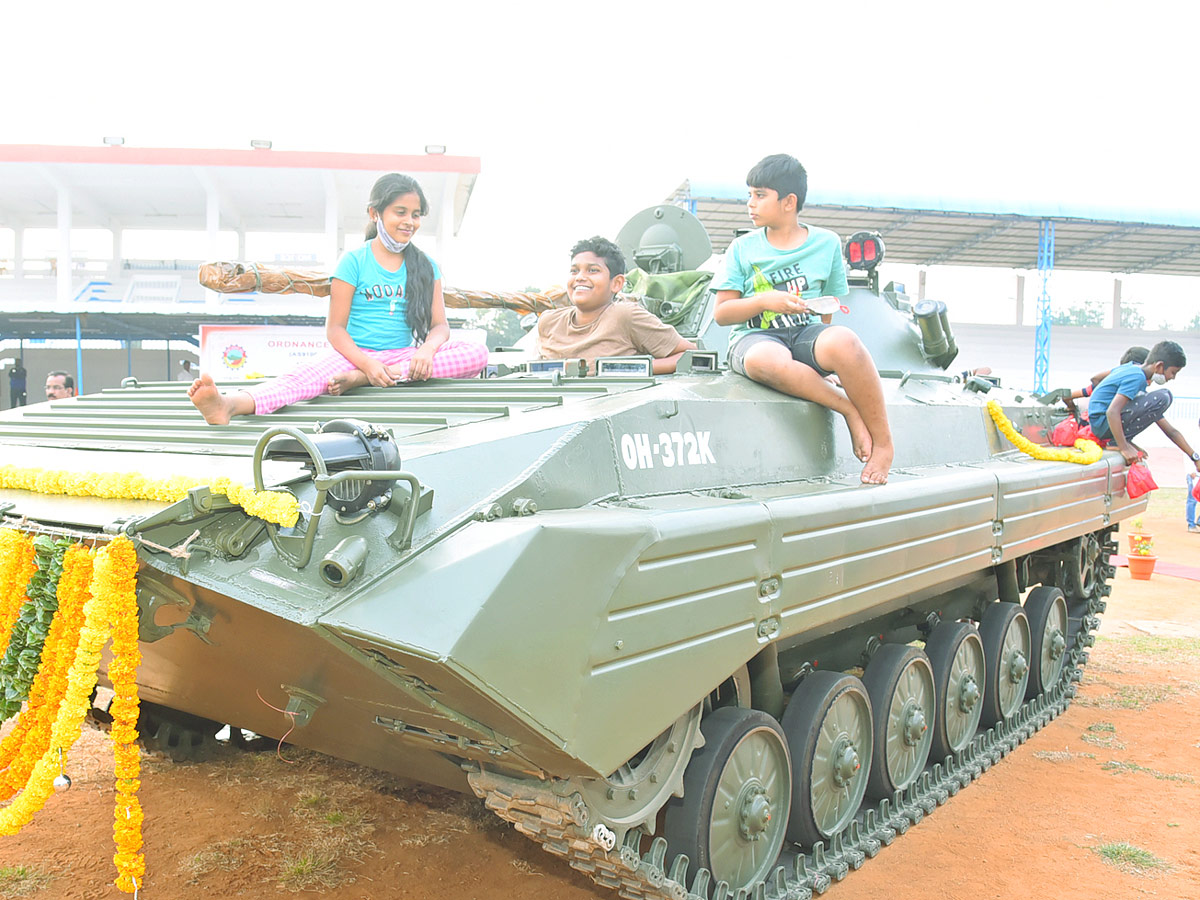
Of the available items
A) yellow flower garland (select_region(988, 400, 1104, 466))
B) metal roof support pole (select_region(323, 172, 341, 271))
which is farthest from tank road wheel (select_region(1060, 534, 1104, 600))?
metal roof support pole (select_region(323, 172, 341, 271))

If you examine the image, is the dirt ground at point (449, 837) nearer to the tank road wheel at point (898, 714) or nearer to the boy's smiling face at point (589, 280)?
the tank road wheel at point (898, 714)

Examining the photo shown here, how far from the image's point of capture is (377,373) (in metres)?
4.29

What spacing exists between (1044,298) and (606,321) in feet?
72.8

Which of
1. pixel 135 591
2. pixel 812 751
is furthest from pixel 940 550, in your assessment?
pixel 135 591

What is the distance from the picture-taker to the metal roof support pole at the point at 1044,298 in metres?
23.0

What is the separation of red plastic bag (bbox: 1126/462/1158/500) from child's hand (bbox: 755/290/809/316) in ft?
14.3

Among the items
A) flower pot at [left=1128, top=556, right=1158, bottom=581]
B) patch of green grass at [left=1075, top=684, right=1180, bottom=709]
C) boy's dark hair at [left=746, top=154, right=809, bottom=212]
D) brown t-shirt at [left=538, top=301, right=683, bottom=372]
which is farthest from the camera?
flower pot at [left=1128, top=556, right=1158, bottom=581]

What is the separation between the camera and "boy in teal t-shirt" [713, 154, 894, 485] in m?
4.07

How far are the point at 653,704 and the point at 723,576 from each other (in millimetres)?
453

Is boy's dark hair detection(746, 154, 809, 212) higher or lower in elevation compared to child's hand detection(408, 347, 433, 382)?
higher

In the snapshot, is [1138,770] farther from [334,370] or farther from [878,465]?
[334,370]

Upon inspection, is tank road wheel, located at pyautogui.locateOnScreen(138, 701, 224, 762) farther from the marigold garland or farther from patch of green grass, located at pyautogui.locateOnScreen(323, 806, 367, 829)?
the marigold garland

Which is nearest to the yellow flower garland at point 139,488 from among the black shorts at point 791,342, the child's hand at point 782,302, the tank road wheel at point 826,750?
the child's hand at point 782,302

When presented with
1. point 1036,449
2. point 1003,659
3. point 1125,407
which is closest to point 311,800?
point 1003,659
